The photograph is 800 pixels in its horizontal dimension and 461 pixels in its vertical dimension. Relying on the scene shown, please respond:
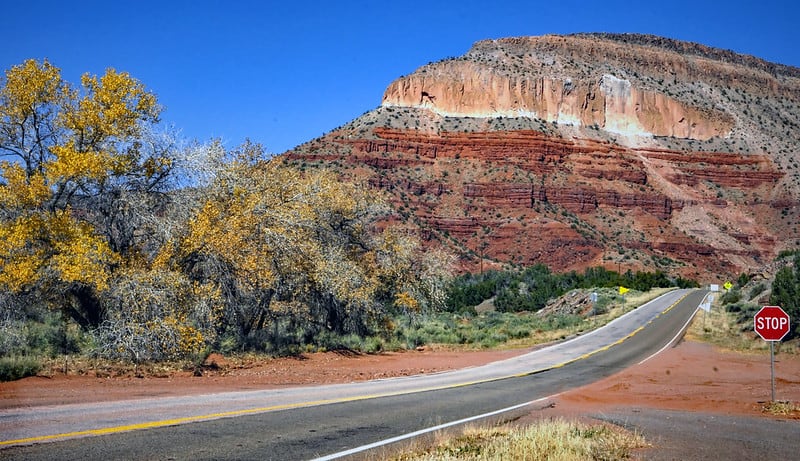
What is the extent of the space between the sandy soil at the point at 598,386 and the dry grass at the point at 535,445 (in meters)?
0.51

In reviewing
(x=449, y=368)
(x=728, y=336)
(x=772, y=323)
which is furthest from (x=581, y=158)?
(x=772, y=323)

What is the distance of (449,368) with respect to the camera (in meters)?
20.3

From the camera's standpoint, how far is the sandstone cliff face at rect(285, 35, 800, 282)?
9469 cm

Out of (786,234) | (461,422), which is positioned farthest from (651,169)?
(461,422)

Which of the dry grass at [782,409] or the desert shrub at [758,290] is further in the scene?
the desert shrub at [758,290]

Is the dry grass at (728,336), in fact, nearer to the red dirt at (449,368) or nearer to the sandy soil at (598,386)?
the red dirt at (449,368)

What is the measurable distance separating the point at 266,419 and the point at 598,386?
1062cm

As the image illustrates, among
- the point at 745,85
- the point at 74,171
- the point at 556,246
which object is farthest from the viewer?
the point at 745,85

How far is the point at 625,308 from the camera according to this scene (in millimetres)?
50344

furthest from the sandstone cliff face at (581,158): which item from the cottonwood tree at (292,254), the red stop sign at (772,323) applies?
the red stop sign at (772,323)

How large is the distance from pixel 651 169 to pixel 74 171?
11439 centimetres

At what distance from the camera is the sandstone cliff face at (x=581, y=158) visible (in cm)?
9469

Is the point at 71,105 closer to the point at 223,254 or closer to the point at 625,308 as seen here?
the point at 223,254

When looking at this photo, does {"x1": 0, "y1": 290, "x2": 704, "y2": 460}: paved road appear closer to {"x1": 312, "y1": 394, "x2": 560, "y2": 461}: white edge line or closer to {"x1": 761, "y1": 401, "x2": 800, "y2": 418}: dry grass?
{"x1": 312, "y1": 394, "x2": 560, "y2": 461}: white edge line
